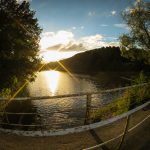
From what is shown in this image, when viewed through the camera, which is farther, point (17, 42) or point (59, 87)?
point (59, 87)

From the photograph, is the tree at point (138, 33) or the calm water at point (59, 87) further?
the calm water at point (59, 87)

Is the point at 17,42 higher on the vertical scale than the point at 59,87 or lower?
higher

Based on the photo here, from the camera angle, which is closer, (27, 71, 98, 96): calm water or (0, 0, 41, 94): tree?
(0, 0, 41, 94): tree

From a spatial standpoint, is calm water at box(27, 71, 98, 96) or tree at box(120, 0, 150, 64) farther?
calm water at box(27, 71, 98, 96)

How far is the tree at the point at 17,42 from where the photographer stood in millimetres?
24188

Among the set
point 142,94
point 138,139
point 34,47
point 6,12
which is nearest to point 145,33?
point 34,47

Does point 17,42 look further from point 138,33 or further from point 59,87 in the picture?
point 59,87

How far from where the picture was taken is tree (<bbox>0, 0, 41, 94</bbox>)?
24.2 metres

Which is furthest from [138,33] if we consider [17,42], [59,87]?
[59,87]

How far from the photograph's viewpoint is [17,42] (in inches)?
1018

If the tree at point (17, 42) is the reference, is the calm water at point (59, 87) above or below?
below

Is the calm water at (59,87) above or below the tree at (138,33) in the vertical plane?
below

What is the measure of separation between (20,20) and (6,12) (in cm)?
174

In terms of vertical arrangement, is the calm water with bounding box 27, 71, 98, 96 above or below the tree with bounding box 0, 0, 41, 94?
below
